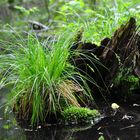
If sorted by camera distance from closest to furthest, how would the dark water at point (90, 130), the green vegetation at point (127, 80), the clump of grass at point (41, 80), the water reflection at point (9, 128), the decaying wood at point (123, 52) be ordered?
the dark water at point (90, 130), the water reflection at point (9, 128), the clump of grass at point (41, 80), the decaying wood at point (123, 52), the green vegetation at point (127, 80)

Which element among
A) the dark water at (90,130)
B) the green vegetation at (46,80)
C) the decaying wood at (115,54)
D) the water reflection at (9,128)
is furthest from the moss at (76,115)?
the decaying wood at (115,54)

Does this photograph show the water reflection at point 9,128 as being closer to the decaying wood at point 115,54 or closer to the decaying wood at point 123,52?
the decaying wood at point 115,54

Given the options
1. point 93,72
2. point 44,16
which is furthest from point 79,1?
point 44,16

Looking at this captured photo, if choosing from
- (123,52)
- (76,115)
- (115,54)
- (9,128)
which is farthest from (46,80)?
(123,52)

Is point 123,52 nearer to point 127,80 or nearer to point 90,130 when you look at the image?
point 127,80

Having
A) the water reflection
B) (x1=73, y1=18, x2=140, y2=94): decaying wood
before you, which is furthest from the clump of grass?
(x1=73, y1=18, x2=140, y2=94): decaying wood

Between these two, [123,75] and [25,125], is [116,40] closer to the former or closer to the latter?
[123,75]

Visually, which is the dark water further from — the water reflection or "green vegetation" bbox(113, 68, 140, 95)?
"green vegetation" bbox(113, 68, 140, 95)
